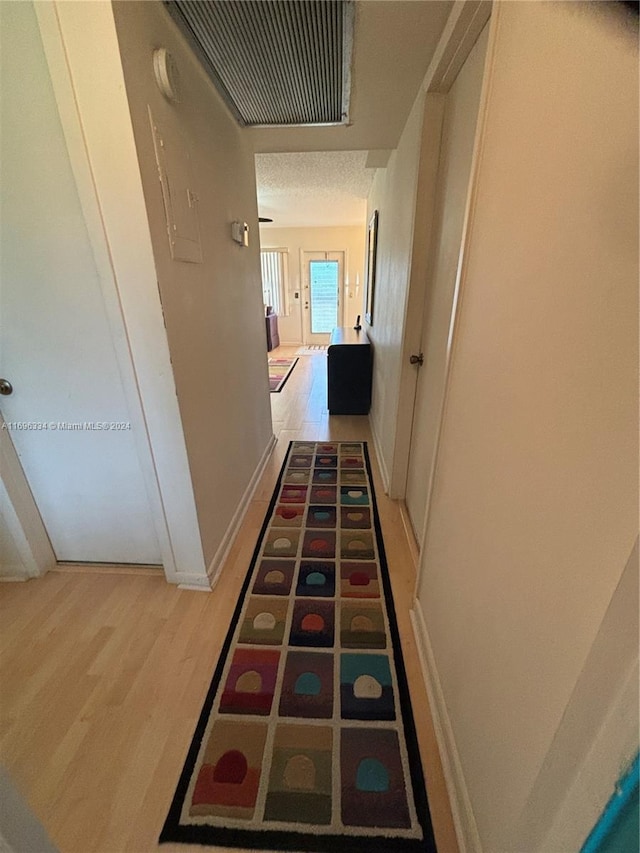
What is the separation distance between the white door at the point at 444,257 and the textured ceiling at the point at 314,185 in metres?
1.75

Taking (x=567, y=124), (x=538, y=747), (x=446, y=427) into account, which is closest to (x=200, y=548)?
(x=446, y=427)

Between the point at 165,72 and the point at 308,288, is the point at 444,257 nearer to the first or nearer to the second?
the point at 165,72

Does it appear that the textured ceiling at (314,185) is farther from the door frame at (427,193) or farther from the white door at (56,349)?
the white door at (56,349)

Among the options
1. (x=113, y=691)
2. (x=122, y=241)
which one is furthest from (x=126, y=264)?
(x=113, y=691)

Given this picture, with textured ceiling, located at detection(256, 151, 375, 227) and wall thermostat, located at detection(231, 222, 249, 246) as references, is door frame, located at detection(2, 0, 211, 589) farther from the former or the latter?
textured ceiling, located at detection(256, 151, 375, 227)

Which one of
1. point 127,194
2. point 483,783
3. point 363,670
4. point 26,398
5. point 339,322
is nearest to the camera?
point 483,783

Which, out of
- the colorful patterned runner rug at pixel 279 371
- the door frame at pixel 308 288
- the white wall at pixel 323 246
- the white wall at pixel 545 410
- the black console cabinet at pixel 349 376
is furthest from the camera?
the door frame at pixel 308 288

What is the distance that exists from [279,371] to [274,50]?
168 inches

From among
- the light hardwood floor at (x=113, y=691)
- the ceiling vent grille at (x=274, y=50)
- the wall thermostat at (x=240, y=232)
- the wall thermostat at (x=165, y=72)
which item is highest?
the ceiling vent grille at (x=274, y=50)

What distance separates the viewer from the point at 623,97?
0.43 meters

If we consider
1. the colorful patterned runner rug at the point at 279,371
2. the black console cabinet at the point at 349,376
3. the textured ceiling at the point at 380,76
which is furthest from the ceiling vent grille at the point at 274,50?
the colorful patterned runner rug at the point at 279,371

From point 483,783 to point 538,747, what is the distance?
1.19 ft

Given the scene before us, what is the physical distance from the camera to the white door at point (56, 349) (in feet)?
3.43

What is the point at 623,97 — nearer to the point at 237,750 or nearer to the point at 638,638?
the point at 638,638
